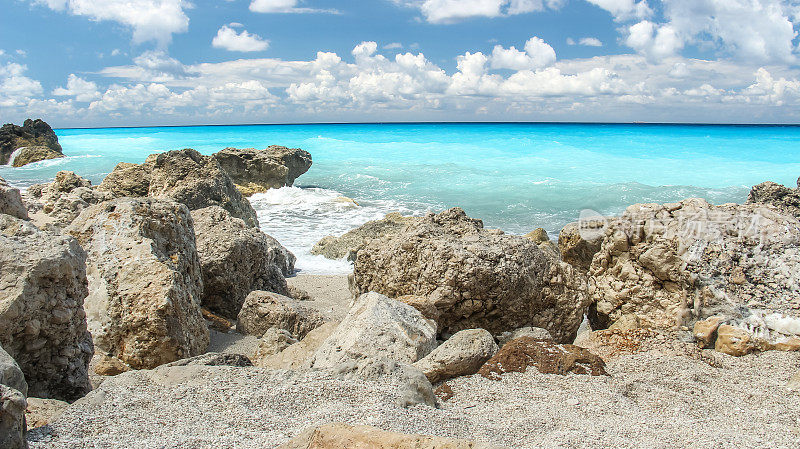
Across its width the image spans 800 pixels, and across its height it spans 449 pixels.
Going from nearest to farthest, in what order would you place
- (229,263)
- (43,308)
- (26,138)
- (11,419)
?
(11,419) < (43,308) < (229,263) < (26,138)

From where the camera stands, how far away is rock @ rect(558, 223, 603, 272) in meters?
7.07

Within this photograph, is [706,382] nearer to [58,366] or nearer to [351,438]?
[351,438]

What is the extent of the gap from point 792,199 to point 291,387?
30.8 ft

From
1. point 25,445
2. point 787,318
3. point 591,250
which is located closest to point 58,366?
point 25,445

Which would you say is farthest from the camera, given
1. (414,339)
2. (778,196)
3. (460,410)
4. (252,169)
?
(252,169)

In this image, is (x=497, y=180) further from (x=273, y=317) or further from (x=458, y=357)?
(x=458, y=357)

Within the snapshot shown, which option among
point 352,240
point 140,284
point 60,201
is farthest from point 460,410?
point 352,240

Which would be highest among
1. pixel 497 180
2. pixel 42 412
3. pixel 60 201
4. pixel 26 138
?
pixel 26 138

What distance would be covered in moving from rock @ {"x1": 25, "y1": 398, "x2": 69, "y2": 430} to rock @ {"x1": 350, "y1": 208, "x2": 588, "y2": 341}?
2670 mm

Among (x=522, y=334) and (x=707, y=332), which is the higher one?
(x=707, y=332)

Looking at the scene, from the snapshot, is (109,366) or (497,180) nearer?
(109,366)

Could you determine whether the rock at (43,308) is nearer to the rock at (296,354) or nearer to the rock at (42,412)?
the rock at (42,412)

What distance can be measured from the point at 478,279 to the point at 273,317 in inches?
84.4

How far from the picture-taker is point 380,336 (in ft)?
12.3
